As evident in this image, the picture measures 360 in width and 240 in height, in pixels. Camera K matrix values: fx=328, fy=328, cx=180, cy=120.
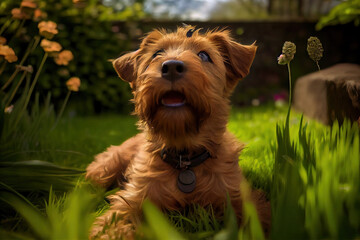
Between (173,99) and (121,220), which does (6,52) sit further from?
(121,220)

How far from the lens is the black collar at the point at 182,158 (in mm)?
2287

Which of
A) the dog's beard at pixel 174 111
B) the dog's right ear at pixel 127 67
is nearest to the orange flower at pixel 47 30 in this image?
the dog's right ear at pixel 127 67

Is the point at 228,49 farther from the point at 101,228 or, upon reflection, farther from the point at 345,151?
the point at 101,228

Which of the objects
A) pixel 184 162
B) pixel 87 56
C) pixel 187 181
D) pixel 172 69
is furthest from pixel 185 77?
pixel 87 56

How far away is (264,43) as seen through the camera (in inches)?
372

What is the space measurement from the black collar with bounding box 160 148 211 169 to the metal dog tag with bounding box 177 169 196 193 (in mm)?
60

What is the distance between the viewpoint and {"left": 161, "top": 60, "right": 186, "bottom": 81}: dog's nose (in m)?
1.98

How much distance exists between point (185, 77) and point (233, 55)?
0.73 metres

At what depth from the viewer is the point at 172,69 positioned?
1983 millimetres

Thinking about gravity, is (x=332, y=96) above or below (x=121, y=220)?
above

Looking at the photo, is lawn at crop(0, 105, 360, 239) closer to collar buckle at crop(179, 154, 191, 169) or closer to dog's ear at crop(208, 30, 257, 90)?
collar buckle at crop(179, 154, 191, 169)

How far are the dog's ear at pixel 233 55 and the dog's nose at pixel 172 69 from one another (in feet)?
2.25

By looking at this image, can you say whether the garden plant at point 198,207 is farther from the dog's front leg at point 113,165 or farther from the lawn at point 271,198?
the dog's front leg at point 113,165

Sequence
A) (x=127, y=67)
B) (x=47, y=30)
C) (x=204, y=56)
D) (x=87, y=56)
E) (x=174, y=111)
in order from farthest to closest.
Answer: (x=87, y=56), (x=47, y=30), (x=127, y=67), (x=204, y=56), (x=174, y=111)
